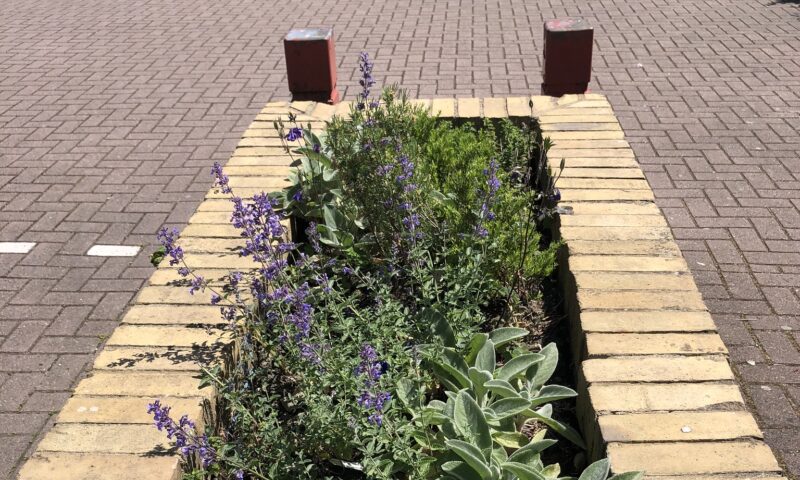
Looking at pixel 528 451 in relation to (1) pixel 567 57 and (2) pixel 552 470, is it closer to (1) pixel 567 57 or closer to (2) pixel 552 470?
(2) pixel 552 470

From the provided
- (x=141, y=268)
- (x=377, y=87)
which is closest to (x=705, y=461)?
(x=141, y=268)

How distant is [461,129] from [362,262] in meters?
1.45

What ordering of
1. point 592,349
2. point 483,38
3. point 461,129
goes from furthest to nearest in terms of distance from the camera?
point 483,38 < point 461,129 < point 592,349

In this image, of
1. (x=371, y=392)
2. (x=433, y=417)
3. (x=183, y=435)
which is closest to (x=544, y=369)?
(x=433, y=417)

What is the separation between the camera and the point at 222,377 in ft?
8.50

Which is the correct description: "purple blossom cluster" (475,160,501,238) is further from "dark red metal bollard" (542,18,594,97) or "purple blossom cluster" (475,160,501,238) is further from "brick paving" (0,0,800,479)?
"dark red metal bollard" (542,18,594,97)

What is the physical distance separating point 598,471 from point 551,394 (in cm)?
45

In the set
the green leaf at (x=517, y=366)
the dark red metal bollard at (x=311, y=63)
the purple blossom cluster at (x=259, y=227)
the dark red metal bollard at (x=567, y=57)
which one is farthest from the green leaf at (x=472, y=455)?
the dark red metal bollard at (x=567, y=57)

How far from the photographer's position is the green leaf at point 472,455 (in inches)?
84.1

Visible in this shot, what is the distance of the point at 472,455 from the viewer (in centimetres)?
214

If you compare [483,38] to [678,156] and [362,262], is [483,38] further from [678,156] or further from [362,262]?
[362,262]

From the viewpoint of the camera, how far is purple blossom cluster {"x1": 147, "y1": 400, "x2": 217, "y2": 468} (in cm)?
212

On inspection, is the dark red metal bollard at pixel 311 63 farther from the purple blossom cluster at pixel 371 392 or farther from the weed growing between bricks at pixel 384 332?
the purple blossom cluster at pixel 371 392

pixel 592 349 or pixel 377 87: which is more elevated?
pixel 592 349
